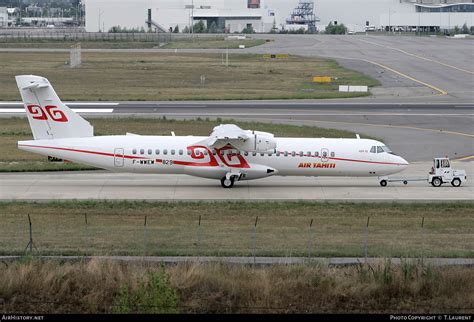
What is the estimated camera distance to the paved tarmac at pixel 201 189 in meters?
39.8

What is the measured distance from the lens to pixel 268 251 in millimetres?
27312

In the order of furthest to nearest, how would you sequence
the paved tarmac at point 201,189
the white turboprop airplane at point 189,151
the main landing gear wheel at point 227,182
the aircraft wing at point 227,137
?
1. the main landing gear wheel at point 227,182
2. the white turboprop airplane at point 189,151
3. the aircraft wing at point 227,137
4. the paved tarmac at point 201,189

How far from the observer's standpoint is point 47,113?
4144 cm

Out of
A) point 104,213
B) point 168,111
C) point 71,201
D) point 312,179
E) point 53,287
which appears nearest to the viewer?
point 53,287

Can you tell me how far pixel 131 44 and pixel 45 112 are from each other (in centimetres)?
11306

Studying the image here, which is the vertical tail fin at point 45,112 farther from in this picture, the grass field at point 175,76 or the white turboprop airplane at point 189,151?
the grass field at point 175,76

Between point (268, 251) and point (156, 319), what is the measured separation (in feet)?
26.6

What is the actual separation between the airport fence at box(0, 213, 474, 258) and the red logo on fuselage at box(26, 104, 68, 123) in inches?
327

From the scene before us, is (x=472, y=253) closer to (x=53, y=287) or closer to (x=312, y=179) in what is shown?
(x=53, y=287)

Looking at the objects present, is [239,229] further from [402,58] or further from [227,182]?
[402,58]

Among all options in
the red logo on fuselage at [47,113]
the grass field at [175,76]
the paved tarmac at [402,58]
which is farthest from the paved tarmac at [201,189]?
the paved tarmac at [402,58]

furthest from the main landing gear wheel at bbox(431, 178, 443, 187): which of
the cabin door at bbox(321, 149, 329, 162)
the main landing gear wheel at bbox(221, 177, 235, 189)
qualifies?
the main landing gear wheel at bbox(221, 177, 235, 189)

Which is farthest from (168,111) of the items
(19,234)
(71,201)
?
(19,234)

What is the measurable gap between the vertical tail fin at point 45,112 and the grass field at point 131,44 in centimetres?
10470
